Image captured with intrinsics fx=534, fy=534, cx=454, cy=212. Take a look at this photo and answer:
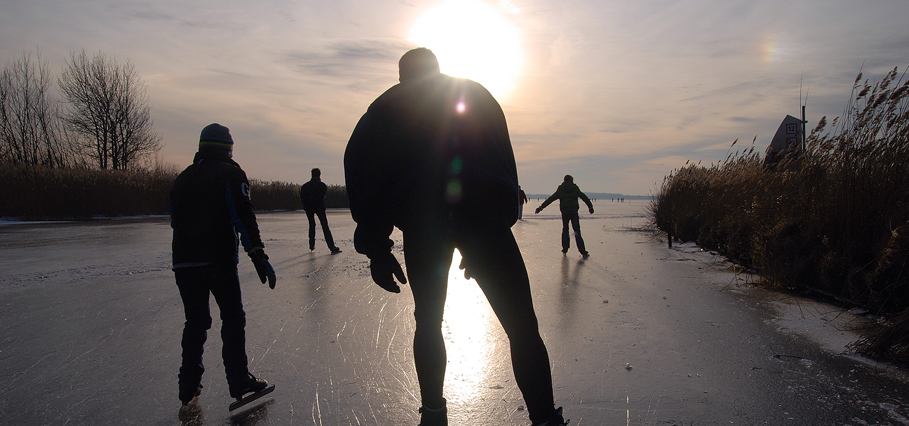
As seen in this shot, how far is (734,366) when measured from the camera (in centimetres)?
330

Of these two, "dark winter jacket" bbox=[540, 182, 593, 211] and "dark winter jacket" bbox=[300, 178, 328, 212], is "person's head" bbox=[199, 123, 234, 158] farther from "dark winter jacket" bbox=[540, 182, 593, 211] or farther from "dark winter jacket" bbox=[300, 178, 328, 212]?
"dark winter jacket" bbox=[300, 178, 328, 212]

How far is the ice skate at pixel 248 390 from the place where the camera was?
9.12 feet

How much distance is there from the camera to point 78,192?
23922mm

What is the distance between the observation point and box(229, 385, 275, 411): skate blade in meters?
2.73

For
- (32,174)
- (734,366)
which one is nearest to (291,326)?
(734,366)

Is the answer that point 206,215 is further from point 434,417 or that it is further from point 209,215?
point 434,417

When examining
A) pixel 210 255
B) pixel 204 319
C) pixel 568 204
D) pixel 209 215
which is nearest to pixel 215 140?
pixel 209 215

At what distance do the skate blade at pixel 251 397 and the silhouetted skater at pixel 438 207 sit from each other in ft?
4.05

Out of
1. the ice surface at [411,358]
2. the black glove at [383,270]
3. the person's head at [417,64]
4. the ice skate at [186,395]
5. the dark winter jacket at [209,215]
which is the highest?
the person's head at [417,64]

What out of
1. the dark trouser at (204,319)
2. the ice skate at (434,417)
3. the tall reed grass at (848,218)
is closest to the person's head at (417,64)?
the ice skate at (434,417)

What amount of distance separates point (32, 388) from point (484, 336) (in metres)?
2.82

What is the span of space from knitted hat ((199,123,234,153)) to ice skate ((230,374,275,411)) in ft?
4.22

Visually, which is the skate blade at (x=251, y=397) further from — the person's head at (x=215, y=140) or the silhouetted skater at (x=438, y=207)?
the person's head at (x=215, y=140)

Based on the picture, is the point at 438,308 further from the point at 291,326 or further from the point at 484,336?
the point at 291,326
